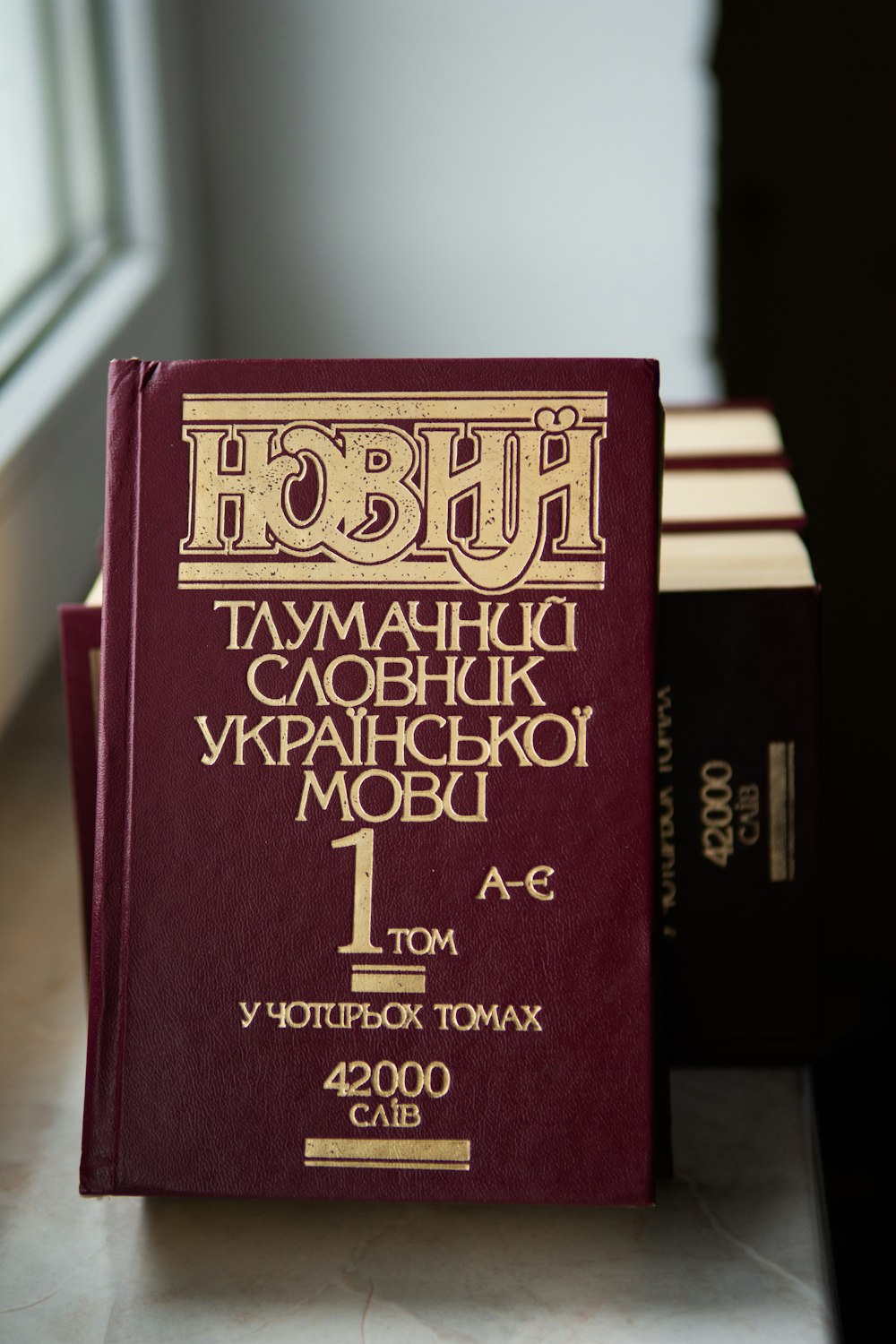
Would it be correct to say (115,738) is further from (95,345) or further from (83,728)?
(95,345)

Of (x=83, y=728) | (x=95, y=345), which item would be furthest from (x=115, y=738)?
(x=95, y=345)

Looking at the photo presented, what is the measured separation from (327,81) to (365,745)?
0.84 metres

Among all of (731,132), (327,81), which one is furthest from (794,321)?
(327,81)

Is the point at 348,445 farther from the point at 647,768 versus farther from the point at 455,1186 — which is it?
the point at 455,1186

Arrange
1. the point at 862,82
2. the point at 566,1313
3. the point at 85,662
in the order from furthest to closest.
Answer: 1. the point at 862,82
2. the point at 85,662
3. the point at 566,1313

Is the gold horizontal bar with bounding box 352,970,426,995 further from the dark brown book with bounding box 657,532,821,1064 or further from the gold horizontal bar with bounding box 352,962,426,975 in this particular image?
the dark brown book with bounding box 657,532,821,1064

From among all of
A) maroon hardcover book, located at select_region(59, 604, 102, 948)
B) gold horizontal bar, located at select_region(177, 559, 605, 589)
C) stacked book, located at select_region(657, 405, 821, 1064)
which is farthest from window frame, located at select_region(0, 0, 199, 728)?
stacked book, located at select_region(657, 405, 821, 1064)

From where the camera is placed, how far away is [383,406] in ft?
1.66

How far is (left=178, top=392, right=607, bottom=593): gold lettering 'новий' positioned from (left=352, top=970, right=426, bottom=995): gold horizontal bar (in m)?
0.15

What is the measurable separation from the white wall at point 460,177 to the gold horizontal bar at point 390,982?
0.82 m

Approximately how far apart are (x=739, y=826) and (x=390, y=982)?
0.18m

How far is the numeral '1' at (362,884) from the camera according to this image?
497 millimetres

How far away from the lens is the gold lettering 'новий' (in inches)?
19.6

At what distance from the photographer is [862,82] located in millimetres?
1110
